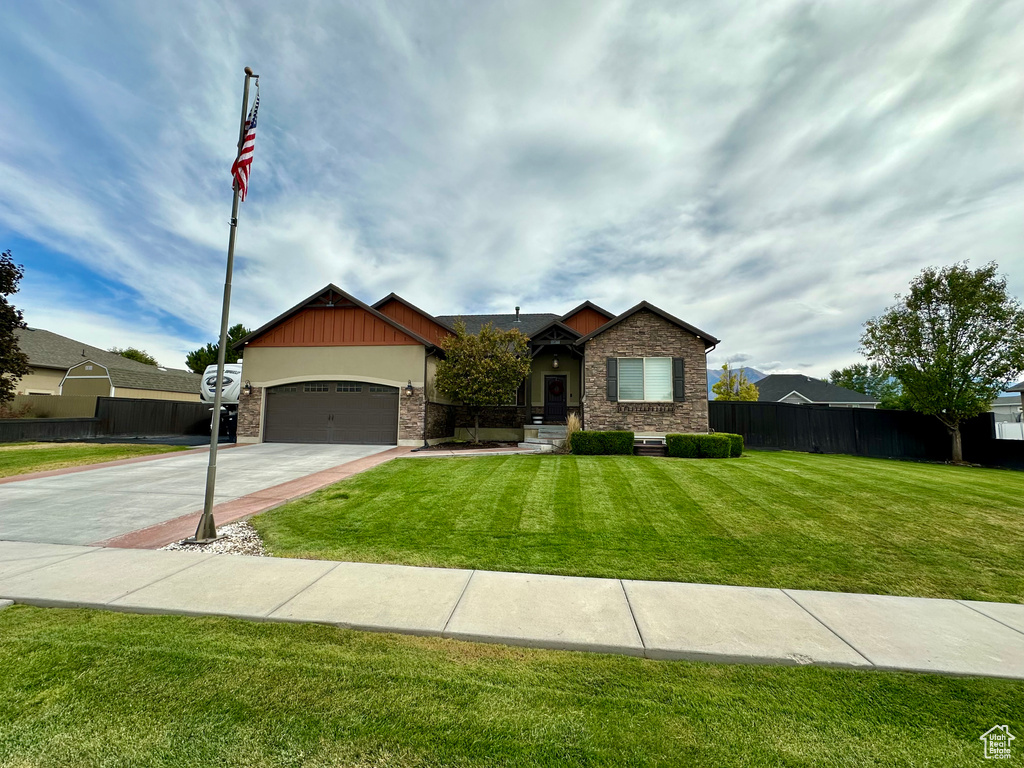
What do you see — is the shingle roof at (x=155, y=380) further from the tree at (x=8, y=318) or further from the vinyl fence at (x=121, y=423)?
the tree at (x=8, y=318)

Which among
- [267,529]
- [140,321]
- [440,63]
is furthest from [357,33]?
[140,321]

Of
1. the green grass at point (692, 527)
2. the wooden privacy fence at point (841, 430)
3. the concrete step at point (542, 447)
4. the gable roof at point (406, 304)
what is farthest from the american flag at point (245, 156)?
the wooden privacy fence at point (841, 430)

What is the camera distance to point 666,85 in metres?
9.33

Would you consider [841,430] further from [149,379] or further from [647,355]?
[149,379]

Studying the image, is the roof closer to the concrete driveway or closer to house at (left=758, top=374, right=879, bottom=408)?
house at (left=758, top=374, right=879, bottom=408)

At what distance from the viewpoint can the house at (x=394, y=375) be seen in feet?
48.7

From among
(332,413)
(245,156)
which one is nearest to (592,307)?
(332,413)

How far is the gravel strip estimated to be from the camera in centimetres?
536

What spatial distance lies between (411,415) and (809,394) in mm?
32529

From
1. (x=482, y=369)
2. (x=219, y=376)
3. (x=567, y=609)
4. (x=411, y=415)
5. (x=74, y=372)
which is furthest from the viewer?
(x=74, y=372)

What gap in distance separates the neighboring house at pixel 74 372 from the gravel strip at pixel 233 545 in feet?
96.7

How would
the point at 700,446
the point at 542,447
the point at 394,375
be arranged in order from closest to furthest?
A: the point at 700,446, the point at 542,447, the point at 394,375

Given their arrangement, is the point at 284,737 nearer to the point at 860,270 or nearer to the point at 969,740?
the point at 969,740

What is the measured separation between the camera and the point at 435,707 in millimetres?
2439
